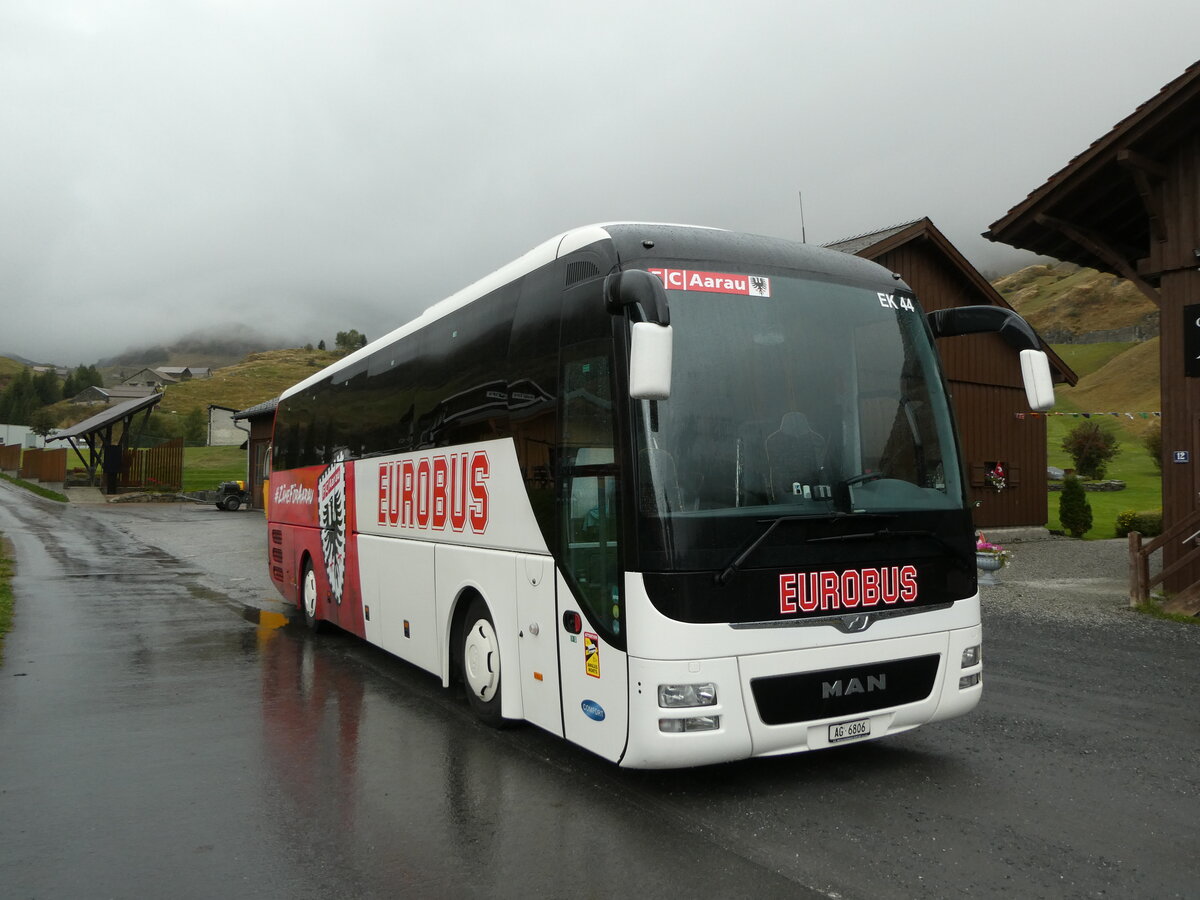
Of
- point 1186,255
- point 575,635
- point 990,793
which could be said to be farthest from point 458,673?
point 1186,255

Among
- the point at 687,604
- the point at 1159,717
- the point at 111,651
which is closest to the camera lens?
the point at 687,604

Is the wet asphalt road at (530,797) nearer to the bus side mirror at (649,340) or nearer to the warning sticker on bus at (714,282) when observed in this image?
the bus side mirror at (649,340)

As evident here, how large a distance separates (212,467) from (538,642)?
246 ft

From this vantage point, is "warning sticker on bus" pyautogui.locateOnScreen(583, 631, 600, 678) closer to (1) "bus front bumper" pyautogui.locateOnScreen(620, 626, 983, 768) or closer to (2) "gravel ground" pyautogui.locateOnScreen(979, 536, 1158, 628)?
(1) "bus front bumper" pyautogui.locateOnScreen(620, 626, 983, 768)

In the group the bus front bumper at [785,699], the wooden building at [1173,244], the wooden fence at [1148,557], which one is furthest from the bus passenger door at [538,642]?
the wooden building at [1173,244]

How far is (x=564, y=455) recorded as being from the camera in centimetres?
533

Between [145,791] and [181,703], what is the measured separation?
2367mm

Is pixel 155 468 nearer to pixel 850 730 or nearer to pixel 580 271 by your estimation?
pixel 580 271

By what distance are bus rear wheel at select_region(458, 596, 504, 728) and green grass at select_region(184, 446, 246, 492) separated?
50095 mm

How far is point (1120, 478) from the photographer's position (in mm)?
52188

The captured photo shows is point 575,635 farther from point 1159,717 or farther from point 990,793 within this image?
point 1159,717

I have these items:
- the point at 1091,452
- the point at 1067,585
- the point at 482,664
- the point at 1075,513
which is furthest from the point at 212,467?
the point at 482,664

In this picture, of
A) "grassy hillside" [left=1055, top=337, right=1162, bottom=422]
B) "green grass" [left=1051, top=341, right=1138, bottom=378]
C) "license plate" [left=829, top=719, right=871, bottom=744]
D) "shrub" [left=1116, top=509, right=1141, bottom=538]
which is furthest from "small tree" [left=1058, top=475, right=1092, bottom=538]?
"green grass" [left=1051, top=341, right=1138, bottom=378]

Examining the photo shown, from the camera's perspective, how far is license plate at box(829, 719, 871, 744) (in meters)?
4.95
